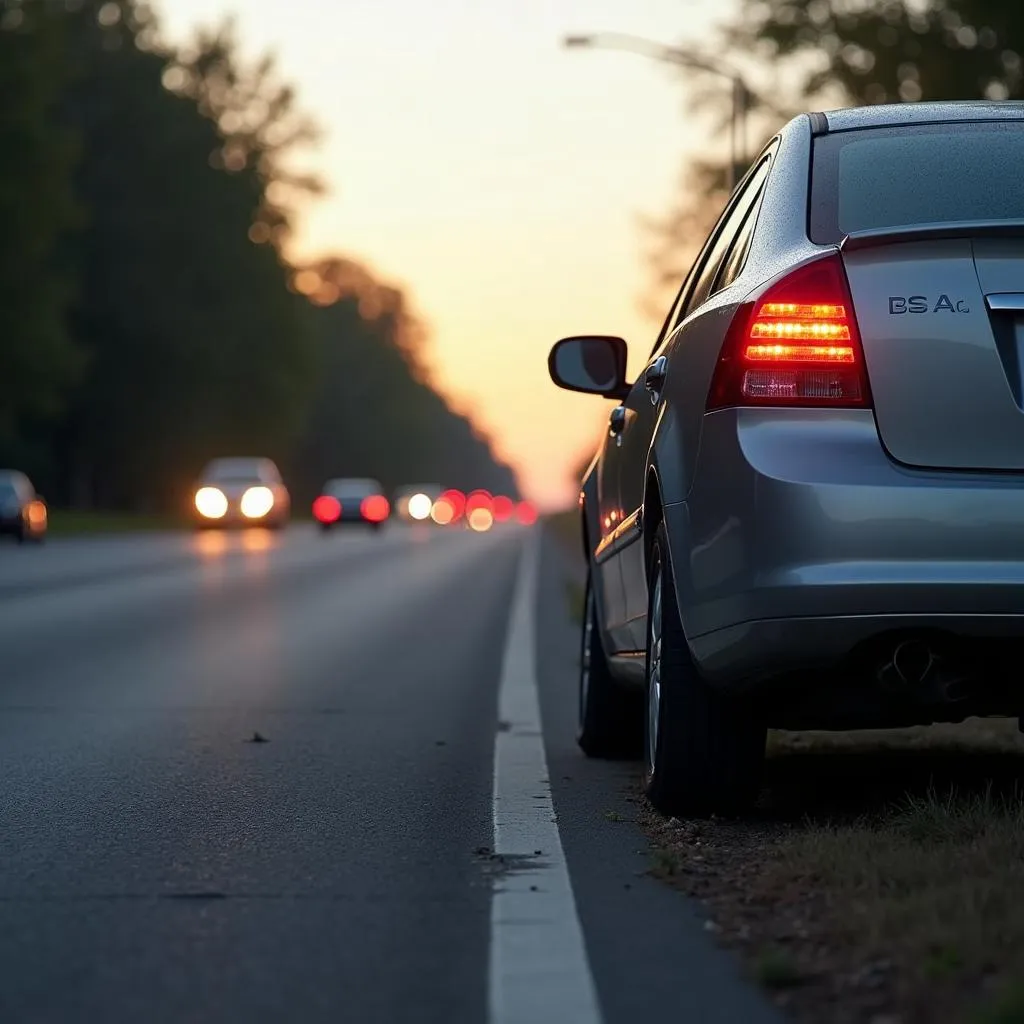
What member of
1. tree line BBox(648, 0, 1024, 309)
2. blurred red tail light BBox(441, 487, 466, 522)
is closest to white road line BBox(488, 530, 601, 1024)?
tree line BBox(648, 0, 1024, 309)

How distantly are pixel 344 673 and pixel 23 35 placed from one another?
51.0 metres

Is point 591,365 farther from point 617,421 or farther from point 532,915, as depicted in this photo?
point 532,915

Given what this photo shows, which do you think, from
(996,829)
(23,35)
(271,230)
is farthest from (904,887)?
(271,230)

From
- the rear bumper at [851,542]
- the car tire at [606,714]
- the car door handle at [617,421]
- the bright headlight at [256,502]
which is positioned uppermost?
the car door handle at [617,421]

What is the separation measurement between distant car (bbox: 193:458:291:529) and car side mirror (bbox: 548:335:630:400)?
45.6 m

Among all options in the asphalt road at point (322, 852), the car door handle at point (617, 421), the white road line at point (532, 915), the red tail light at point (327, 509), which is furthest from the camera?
the red tail light at point (327, 509)

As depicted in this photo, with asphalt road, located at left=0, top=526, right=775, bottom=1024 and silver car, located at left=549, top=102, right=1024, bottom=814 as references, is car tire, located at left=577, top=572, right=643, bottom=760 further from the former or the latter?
silver car, located at left=549, top=102, right=1024, bottom=814

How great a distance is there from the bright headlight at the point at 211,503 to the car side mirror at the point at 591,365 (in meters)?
45.5

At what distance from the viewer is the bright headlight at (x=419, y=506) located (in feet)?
327

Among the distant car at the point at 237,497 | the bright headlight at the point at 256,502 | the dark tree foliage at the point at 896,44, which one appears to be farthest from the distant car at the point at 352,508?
the dark tree foliage at the point at 896,44

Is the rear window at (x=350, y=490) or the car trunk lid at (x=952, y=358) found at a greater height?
the car trunk lid at (x=952, y=358)

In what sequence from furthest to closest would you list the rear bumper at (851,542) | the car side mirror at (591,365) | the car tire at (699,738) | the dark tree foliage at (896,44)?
1. the dark tree foliage at (896,44)
2. the car side mirror at (591,365)
3. the car tire at (699,738)
4. the rear bumper at (851,542)

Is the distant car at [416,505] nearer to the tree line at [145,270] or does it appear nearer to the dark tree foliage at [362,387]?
the tree line at [145,270]

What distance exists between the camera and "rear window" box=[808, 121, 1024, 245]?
5.97 m
